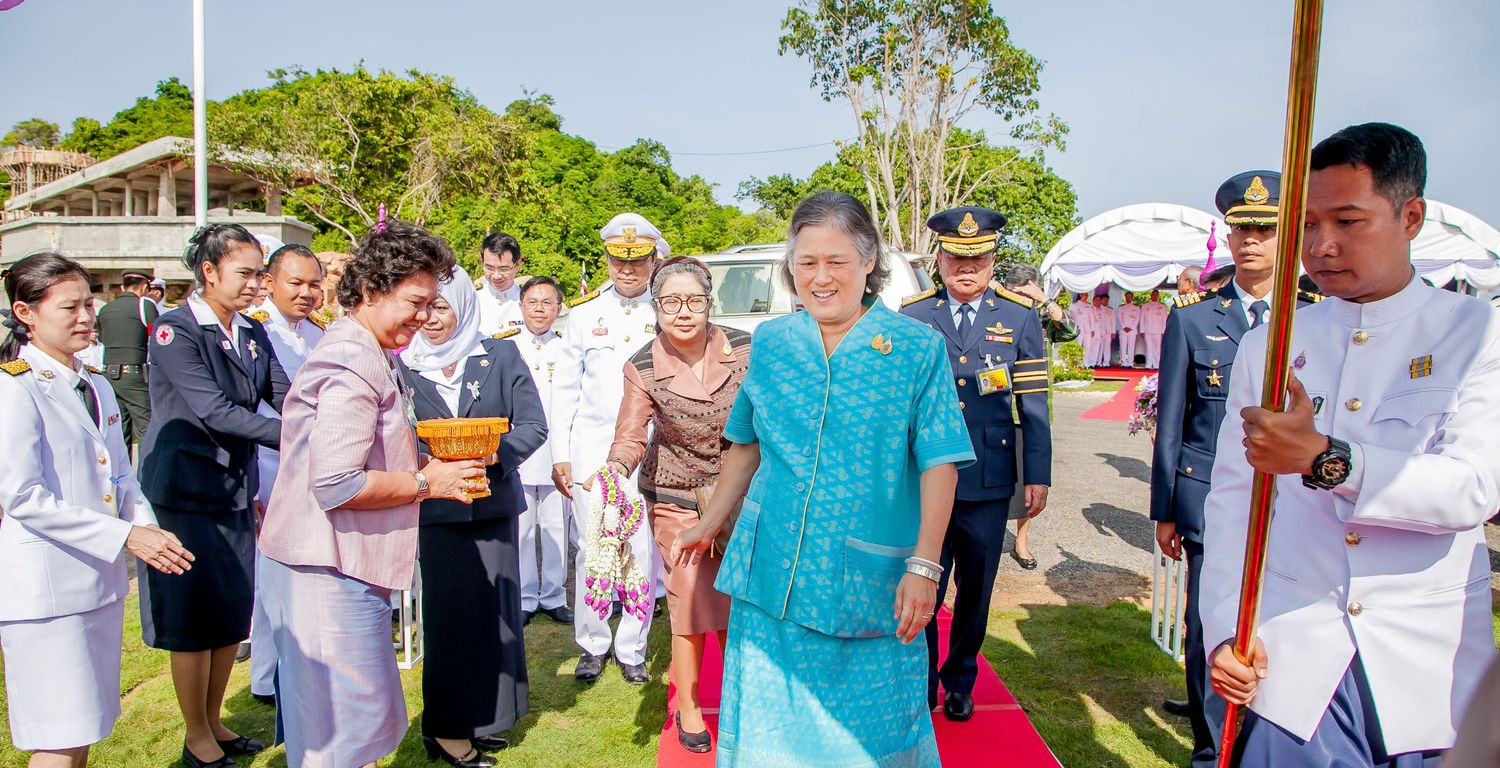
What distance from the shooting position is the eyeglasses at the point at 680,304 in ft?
11.8

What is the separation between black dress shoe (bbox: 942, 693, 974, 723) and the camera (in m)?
3.66

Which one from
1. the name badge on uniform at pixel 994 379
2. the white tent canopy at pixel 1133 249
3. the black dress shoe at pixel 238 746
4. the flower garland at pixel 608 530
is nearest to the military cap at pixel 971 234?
the name badge on uniform at pixel 994 379

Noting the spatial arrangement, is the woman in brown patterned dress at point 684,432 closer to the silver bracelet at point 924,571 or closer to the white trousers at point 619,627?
the white trousers at point 619,627

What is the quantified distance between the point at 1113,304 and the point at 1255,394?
70.3ft

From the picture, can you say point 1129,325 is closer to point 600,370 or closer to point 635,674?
point 600,370

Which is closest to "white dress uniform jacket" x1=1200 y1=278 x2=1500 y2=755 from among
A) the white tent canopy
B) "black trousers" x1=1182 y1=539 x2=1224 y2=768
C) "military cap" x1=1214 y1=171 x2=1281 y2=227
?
"black trousers" x1=1182 y1=539 x2=1224 y2=768

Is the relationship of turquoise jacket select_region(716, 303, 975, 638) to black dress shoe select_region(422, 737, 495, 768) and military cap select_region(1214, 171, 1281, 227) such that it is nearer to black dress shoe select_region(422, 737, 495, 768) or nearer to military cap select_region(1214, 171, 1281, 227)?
military cap select_region(1214, 171, 1281, 227)

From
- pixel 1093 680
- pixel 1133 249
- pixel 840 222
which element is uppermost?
pixel 1133 249

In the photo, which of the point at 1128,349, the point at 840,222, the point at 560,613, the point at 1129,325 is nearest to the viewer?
the point at 840,222

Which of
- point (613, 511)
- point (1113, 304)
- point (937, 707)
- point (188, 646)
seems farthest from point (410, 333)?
point (1113, 304)

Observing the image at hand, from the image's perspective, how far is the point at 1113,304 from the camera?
2175 cm

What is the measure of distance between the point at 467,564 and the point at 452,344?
35.1 inches

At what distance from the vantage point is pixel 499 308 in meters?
6.19

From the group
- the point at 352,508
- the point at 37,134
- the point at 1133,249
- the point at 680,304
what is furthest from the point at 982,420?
the point at 37,134
